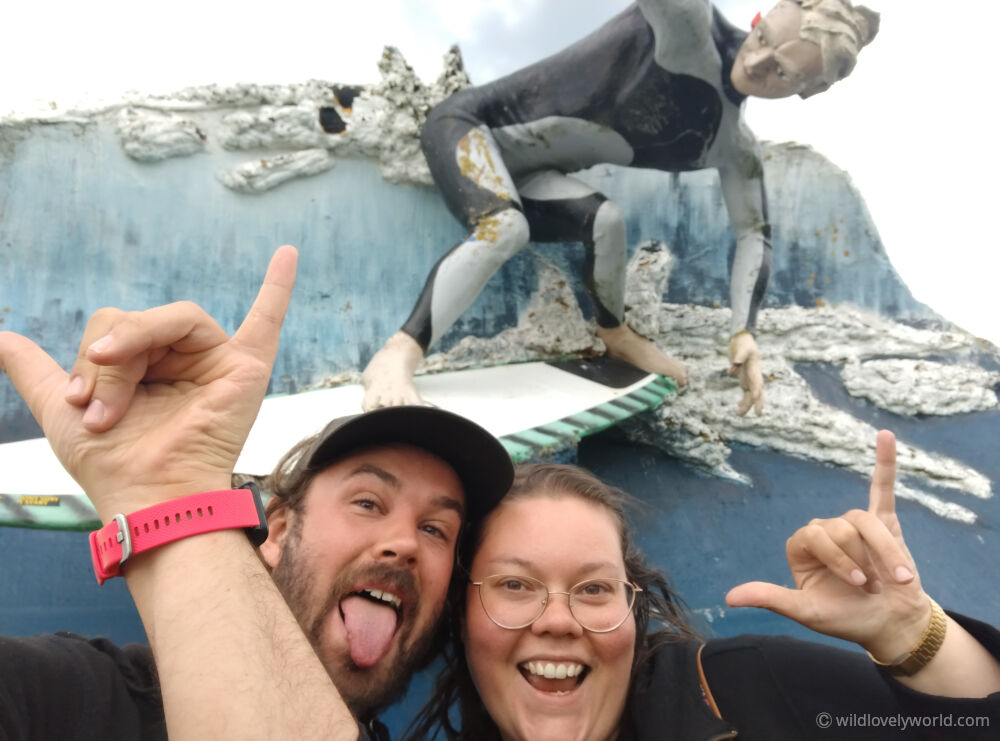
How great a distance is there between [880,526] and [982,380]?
1.73 meters

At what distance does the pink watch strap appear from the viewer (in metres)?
0.37

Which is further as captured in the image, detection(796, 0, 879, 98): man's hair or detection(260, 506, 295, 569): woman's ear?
detection(796, 0, 879, 98): man's hair

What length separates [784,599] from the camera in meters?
0.53

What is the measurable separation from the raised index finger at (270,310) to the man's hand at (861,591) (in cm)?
43

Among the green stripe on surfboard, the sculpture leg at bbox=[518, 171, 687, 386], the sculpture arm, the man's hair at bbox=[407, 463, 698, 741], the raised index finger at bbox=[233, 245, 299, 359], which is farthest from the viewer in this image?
the sculpture leg at bbox=[518, 171, 687, 386]

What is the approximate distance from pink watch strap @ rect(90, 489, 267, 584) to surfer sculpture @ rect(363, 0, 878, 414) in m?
0.79

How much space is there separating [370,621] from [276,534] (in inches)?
6.5

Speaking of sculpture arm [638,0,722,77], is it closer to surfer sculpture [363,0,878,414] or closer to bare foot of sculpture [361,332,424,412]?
surfer sculpture [363,0,878,414]

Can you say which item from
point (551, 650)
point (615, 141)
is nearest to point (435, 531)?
point (551, 650)

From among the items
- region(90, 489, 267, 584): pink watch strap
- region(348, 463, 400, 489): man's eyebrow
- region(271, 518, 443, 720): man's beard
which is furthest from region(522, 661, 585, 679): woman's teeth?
region(90, 489, 267, 584): pink watch strap

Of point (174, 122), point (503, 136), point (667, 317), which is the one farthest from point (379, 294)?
point (667, 317)

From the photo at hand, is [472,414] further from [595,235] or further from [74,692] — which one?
[74,692]

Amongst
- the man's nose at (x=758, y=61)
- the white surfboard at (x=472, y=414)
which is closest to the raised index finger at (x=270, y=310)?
the white surfboard at (x=472, y=414)

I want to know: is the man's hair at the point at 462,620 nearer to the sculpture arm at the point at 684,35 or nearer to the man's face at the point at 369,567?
the man's face at the point at 369,567
